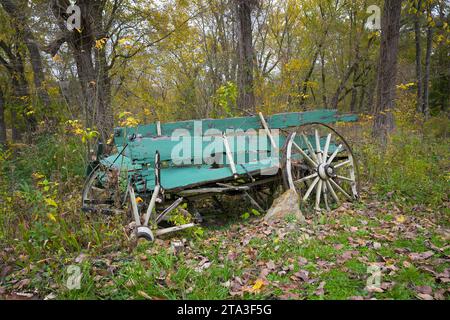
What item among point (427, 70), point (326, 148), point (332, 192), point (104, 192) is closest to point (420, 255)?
point (332, 192)

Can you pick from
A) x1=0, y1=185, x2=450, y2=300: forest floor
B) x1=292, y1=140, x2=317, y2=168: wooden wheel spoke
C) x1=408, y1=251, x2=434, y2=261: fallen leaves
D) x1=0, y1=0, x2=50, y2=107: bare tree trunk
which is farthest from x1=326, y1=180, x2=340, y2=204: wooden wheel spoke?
x1=0, y1=0, x2=50, y2=107: bare tree trunk

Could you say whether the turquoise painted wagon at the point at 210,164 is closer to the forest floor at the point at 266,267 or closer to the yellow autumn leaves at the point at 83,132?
the yellow autumn leaves at the point at 83,132

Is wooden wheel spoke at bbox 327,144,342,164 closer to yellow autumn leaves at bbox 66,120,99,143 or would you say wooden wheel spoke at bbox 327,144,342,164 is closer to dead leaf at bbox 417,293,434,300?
dead leaf at bbox 417,293,434,300

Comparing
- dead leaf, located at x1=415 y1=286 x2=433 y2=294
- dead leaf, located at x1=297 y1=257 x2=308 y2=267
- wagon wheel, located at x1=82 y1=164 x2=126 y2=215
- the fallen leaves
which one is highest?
wagon wheel, located at x1=82 y1=164 x2=126 y2=215

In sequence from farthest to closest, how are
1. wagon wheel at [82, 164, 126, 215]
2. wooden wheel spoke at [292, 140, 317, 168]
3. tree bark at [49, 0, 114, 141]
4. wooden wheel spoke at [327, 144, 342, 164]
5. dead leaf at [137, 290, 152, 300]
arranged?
tree bark at [49, 0, 114, 141]
wooden wheel spoke at [327, 144, 342, 164]
wooden wheel spoke at [292, 140, 317, 168]
wagon wheel at [82, 164, 126, 215]
dead leaf at [137, 290, 152, 300]

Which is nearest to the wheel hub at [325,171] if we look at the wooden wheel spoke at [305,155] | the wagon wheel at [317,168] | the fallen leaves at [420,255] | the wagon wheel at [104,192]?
the wagon wheel at [317,168]

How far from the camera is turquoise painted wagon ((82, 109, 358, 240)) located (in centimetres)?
488

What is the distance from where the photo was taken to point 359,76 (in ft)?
68.2

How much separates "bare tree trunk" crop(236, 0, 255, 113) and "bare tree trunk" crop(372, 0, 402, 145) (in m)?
3.39

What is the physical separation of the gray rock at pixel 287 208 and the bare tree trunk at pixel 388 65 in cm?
488

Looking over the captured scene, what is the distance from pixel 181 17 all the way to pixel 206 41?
1.36 metres

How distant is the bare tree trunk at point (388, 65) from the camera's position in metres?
9.18

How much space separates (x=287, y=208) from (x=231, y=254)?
1429 mm
